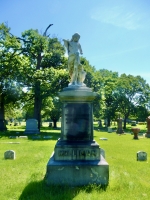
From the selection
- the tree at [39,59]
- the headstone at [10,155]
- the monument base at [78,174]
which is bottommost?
the headstone at [10,155]

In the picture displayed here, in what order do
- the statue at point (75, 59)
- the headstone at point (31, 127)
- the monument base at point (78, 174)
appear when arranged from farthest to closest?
the headstone at point (31, 127), the statue at point (75, 59), the monument base at point (78, 174)

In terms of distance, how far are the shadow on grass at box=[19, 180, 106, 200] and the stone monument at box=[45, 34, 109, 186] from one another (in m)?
0.26

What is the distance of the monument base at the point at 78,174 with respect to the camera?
20.0 ft

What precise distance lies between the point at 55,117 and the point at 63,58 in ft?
67.8

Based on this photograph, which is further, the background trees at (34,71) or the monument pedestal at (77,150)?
the background trees at (34,71)

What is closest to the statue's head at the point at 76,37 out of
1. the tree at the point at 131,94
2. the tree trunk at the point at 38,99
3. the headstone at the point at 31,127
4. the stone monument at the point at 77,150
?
the stone monument at the point at 77,150

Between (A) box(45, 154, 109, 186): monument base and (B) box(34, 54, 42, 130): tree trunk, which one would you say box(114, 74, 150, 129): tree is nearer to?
(B) box(34, 54, 42, 130): tree trunk

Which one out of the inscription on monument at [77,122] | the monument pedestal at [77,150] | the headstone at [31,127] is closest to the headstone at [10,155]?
the monument pedestal at [77,150]

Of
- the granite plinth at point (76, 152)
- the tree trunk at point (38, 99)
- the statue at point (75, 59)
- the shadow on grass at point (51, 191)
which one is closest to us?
the shadow on grass at point (51, 191)

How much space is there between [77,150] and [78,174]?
0.72m

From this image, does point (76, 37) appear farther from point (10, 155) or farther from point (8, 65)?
point (8, 65)

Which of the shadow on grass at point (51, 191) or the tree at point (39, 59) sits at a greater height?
the tree at point (39, 59)

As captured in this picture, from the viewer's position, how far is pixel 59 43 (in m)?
33.8

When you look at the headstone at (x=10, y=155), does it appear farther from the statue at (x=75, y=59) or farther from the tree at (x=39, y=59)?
the tree at (x=39, y=59)
